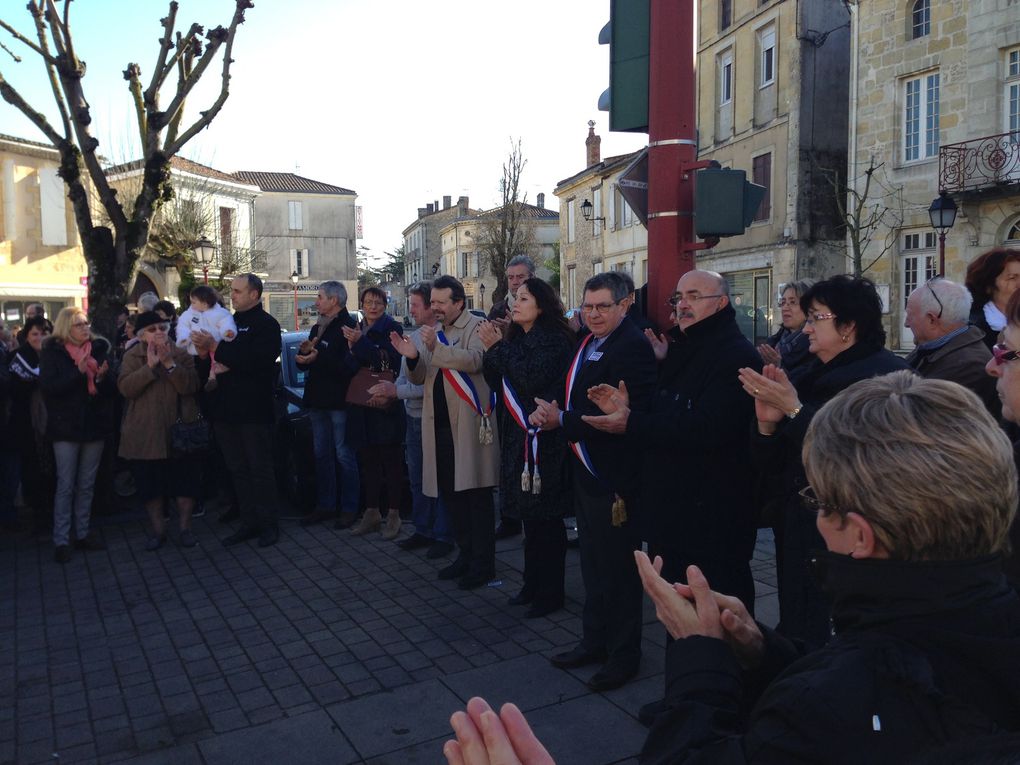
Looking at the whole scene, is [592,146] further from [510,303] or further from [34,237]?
[510,303]

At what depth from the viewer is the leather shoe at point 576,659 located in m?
4.60

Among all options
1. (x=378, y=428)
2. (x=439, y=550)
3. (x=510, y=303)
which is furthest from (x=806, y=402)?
(x=378, y=428)

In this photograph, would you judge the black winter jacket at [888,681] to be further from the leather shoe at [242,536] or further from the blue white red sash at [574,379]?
the leather shoe at [242,536]

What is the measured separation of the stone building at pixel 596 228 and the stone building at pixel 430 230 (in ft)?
117

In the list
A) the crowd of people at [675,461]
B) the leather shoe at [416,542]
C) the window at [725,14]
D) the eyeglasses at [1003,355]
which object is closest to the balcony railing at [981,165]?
the window at [725,14]

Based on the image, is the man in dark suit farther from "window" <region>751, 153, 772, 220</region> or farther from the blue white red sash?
"window" <region>751, 153, 772, 220</region>

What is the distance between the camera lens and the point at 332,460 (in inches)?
312

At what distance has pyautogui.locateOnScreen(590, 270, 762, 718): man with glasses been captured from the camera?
3832 millimetres

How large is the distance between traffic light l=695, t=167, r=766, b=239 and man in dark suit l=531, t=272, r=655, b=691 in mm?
1057

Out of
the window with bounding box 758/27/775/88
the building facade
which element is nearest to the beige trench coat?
the window with bounding box 758/27/775/88

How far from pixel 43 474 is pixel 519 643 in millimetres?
5086

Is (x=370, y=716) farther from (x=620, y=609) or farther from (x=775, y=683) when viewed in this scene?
(x=775, y=683)

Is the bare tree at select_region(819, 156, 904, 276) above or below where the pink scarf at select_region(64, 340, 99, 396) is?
above

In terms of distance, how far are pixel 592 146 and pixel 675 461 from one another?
43.8 m
